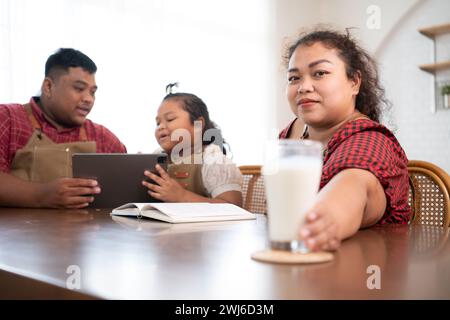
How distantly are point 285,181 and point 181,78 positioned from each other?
3.04 metres

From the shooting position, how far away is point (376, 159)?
0.87 m

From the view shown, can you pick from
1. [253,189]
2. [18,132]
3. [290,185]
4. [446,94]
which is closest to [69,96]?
[18,132]

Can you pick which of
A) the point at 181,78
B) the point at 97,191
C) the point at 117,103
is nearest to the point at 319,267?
the point at 97,191

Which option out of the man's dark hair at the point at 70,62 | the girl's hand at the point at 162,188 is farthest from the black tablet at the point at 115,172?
the man's dark hair at the point at 70,62

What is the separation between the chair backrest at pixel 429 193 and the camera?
3.99ft

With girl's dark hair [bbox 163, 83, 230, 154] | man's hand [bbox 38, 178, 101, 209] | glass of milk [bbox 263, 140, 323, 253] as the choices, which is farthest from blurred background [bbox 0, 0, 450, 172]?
glass of milk [bbox 263, 140, 323, 253]

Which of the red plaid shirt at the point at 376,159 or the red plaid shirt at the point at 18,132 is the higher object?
the red plaid shirt at the point at 18,132

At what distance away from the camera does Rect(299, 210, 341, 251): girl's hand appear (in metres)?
0.52

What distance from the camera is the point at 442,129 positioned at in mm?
3984

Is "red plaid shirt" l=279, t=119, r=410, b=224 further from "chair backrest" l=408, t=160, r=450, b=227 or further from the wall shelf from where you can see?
the wall shelf

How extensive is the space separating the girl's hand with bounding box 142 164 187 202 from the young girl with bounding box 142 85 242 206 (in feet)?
0.14

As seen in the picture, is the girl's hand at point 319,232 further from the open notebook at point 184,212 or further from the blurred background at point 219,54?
the blurred background at point 219,54

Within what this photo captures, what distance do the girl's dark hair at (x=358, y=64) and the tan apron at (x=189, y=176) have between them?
65 centimetres
